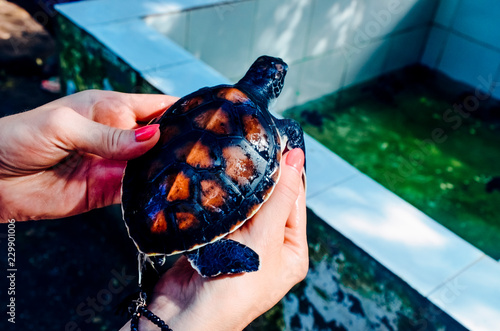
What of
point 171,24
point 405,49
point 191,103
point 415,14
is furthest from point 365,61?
point 191,103

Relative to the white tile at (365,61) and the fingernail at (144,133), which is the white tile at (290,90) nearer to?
the white tile at (365,61)

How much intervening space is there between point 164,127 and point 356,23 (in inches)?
130

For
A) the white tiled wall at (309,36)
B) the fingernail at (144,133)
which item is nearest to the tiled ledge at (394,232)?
the fingernail at (144,133)

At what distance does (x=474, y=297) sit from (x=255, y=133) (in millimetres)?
894

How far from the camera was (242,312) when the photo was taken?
4.51 ft

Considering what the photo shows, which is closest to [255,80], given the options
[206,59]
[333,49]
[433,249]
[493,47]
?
[433,249]

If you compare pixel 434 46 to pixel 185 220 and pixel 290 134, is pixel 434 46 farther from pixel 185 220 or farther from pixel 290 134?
pixel 185 220

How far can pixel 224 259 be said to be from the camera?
133 cm

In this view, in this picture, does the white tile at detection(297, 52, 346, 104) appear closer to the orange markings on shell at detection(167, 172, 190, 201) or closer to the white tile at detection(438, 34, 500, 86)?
the white tile at detection(438, 34, 500, 86)

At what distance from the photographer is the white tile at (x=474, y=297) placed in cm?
134

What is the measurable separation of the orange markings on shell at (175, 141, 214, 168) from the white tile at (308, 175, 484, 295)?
486mm

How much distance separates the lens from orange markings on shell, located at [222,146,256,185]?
4.82ft

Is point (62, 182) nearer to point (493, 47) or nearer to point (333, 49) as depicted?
point (333, 49)

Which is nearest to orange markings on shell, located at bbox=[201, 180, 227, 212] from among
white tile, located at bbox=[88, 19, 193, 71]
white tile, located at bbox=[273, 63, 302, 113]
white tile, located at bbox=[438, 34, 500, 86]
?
white tile, located at bbox=[88, 19, 193, 71]
